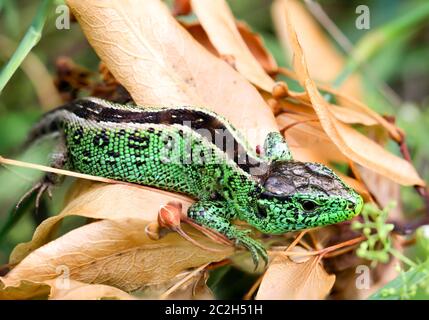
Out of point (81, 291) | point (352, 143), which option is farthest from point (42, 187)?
point (352, 143)

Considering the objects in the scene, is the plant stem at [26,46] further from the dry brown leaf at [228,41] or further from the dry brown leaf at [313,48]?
the dry brown leaf at [313,48]

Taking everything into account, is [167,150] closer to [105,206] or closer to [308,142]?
[105,206]

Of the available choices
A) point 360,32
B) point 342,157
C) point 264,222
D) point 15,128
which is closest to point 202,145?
point 264,222

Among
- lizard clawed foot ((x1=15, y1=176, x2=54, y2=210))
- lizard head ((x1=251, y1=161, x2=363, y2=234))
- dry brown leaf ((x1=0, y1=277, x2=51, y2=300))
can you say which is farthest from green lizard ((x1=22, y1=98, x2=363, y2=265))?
dry brown leaf ((x1=0, y1=277, x2=51, y2=300))

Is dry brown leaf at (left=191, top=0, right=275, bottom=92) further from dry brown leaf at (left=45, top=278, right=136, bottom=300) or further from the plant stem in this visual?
dry brown leaf at (left=45, top=278, right=136, bottom=300)

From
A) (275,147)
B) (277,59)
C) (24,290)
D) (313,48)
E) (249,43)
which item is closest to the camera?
(24,290)
